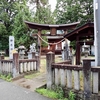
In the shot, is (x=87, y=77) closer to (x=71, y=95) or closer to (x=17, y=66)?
(x=71, y=95)

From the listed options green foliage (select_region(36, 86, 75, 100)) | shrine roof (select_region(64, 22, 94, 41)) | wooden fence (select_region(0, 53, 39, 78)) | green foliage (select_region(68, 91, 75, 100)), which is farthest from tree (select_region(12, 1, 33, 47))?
green foliage (select_region(68, 91, 75, 100))

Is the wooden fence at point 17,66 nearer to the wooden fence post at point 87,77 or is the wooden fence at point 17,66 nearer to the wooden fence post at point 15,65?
the wooden fence post at point 15,65

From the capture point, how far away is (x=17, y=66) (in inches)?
293

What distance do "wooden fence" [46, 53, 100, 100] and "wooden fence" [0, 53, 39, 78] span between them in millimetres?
2607

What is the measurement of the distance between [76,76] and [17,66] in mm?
3804

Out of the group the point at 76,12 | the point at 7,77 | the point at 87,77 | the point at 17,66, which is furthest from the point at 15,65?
the point at 76,12

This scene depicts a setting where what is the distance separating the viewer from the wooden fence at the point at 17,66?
7.40 metres

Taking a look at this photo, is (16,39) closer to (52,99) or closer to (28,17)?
(28,17)

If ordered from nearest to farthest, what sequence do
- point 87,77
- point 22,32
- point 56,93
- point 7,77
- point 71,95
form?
1. point 87,77
2. point 71,95
3. point 56,93
4. point 7,77
5. point 22,32

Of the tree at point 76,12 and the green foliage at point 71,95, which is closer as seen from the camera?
the green foliage at point 71,95

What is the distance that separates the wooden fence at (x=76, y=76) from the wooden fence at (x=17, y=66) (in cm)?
261

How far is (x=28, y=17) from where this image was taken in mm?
17125

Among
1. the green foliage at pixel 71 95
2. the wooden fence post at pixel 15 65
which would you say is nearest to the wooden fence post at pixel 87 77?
the green foliage at pixel 71 95

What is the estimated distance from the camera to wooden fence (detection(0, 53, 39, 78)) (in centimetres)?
740
